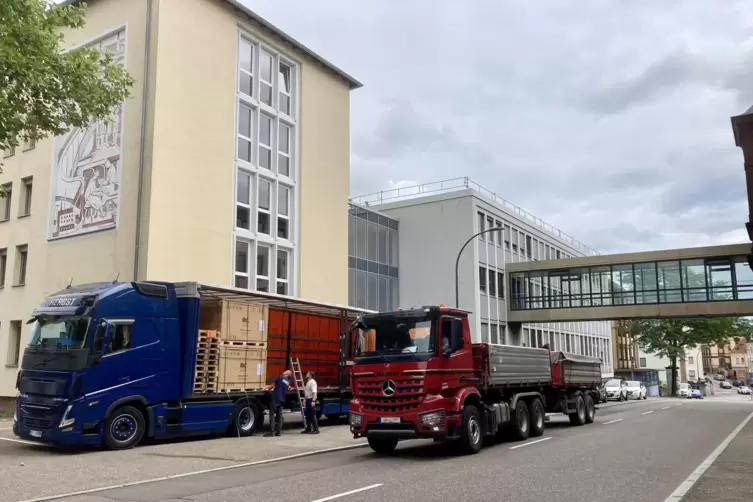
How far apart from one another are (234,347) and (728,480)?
436 inches

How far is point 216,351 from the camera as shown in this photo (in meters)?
16.4

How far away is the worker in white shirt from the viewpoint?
1742 cm

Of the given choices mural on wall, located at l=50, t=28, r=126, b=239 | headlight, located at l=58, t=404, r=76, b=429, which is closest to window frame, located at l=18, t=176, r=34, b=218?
mural on wall, located at l=50, t=28, r=126, b=239

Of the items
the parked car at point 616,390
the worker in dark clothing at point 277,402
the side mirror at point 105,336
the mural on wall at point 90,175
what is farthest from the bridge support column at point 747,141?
the side mirror at point 105,336

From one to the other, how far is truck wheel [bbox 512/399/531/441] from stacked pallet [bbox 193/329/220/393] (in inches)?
283

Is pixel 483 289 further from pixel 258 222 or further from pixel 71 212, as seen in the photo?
pixel 71 212

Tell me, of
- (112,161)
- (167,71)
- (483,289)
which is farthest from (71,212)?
(483,289)

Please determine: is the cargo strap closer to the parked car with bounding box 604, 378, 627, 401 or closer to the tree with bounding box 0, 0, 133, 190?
the tree with bounding box 0, 0, 133, 190

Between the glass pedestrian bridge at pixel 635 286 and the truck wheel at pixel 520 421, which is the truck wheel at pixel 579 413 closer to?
the truck wheel at pixel 520 421

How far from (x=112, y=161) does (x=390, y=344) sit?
52.1ft

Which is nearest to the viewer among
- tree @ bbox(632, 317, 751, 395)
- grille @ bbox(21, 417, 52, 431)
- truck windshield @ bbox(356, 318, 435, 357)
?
truck windshield @ bbox(356, 318, 435, 357)

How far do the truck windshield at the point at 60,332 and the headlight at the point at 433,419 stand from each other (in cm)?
704

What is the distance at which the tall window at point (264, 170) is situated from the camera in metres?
27.0

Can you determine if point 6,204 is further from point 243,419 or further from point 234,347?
point 243,419
